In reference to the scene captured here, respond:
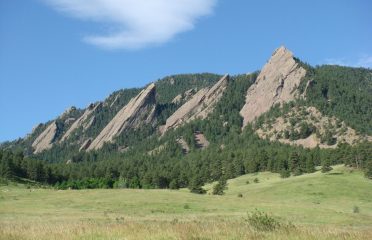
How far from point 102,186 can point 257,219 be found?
105973 millimetres

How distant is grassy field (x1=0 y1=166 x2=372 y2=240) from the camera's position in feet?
62.6

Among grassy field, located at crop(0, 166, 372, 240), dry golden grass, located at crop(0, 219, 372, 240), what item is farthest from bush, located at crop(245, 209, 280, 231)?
dry golden grass, located at crop(0, 219, 372, 240)

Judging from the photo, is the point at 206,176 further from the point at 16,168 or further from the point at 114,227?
the point at 114,227

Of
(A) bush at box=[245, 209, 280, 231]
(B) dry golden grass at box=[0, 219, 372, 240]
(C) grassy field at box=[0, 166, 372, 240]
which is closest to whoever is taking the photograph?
(B) dry golden grass at box=[0, 219, 372, 240]

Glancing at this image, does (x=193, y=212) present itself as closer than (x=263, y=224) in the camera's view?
No

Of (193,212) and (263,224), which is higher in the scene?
(263,224)

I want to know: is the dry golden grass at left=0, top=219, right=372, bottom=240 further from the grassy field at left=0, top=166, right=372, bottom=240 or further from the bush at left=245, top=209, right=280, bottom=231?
the bush at left=245, top=209, right=280, bottom=231

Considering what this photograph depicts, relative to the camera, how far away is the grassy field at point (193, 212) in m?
19.1

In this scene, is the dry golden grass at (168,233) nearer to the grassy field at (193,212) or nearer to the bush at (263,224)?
the grassy field at (193,212)

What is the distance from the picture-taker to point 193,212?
52.6m

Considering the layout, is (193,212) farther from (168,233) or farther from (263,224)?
(168,233)

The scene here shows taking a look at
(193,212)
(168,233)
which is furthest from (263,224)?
(193,212)

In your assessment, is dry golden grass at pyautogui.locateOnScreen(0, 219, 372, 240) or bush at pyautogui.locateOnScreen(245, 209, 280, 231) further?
bush at pyautogui.locateOnScreen(245, 209, 280, 231)

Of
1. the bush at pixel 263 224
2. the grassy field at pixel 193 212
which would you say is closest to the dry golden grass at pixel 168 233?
the grassy field at pixel 193 212
